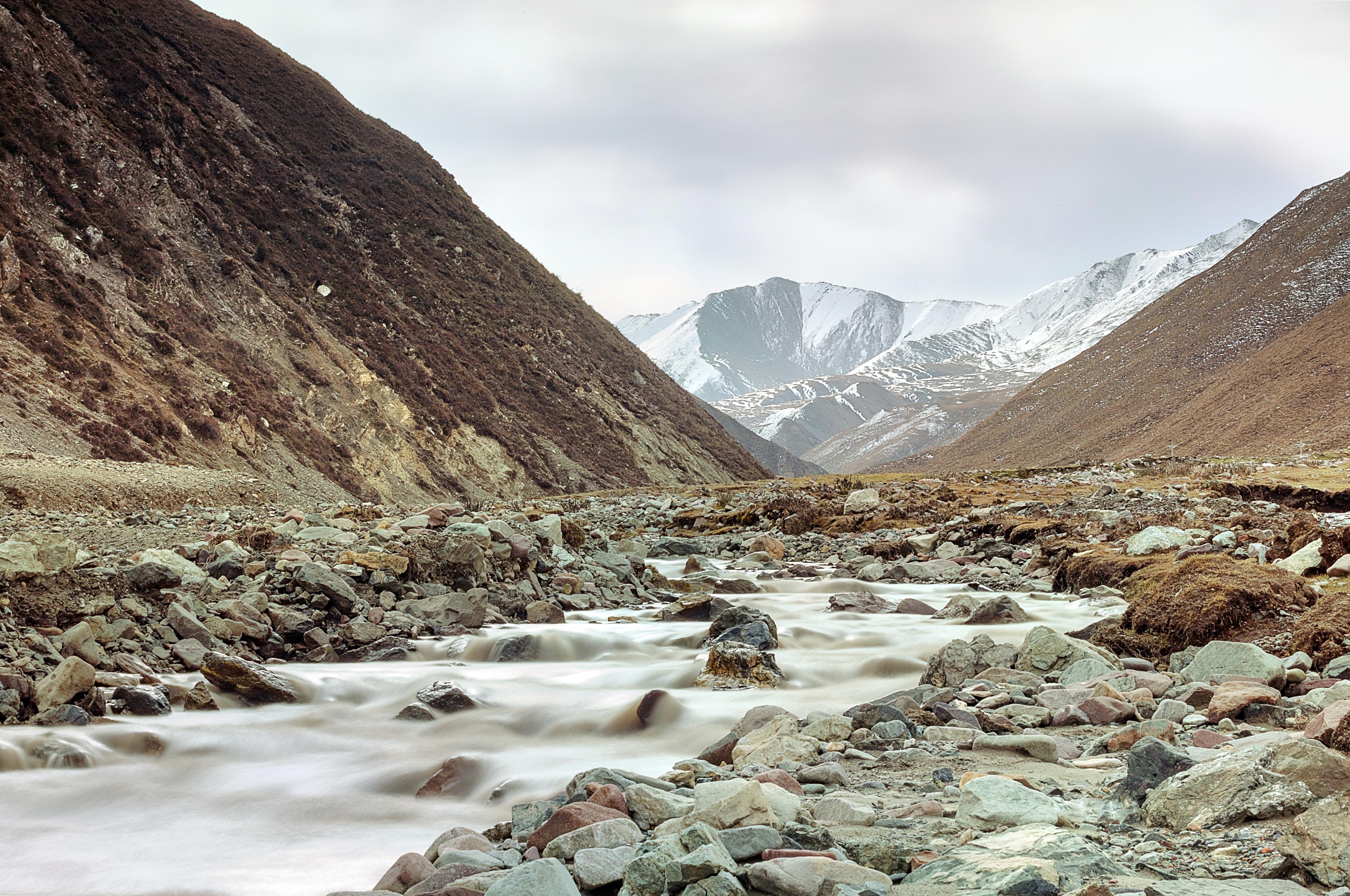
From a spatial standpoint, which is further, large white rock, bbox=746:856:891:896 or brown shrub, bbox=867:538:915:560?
brown shrub, bbox=867:538:915:560

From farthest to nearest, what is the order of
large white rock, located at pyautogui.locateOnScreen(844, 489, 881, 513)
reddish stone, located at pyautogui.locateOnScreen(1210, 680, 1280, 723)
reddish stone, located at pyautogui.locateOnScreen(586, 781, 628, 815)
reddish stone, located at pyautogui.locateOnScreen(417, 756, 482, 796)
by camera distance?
large white rock, located at pyautogui.locateOnScreen(844, 489, 881, 513) < reddish stone, located at pyautogui.locateOnScreen(417, 756, 482, 796) < reddish stone, located at pyautogui.locateOnScreen(1210, 680, 1280, 723) < reddish stone, located at pyautogui.locateOnScreen(586, 781, 628, 815)

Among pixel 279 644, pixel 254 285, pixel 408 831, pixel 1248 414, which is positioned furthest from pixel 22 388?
pixel 1248 414

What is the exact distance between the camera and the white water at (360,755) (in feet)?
19.1

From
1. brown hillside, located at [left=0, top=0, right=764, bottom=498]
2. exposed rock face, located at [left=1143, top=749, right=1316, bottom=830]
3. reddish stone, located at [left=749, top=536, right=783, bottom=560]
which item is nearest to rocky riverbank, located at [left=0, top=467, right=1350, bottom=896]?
exposed rock face, located at [left=1143, top=749, right=1316, bottom=830]

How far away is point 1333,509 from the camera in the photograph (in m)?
17.5

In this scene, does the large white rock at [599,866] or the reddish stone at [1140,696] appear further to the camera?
the reddish stone at [1140,696]

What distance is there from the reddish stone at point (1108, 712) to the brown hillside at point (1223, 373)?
7258 centimetres

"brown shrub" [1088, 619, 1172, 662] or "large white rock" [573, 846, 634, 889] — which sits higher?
"large white rock" [573, 846, 634, 889]

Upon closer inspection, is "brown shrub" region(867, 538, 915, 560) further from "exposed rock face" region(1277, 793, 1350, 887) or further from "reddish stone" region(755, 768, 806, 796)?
"exposed rock face" region(1277, 793, 1350, 887)

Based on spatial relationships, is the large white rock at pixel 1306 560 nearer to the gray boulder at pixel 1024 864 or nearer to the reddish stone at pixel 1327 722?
the reddish stone at pixel 1327 722

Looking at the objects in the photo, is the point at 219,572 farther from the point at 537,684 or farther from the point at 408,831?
the point at 408,831

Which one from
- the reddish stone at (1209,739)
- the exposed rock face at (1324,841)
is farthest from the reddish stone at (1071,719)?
the exposed rock face at (1324,841)

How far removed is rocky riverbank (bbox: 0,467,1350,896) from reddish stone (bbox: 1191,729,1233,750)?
0.12ft

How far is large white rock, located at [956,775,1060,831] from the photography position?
4.04 metres
